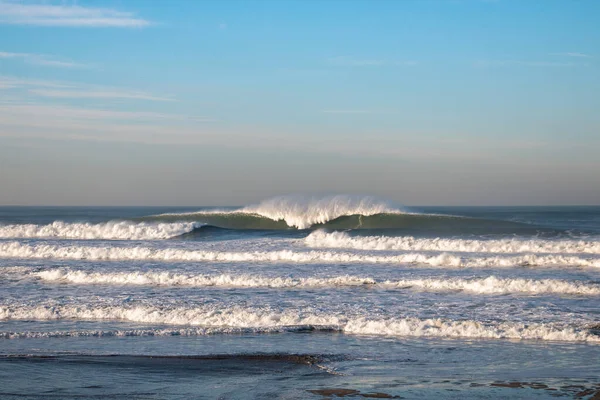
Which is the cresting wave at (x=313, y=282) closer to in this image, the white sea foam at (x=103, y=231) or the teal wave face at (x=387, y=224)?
the teal wave face at (x=387, y=224)

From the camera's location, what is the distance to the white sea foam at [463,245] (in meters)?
20.5

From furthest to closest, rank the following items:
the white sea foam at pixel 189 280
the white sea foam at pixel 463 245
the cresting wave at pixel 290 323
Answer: the white sea foam at pixel 463 245
the white sea foam at pixel 189 280
the cresting wave at pixel 290 323

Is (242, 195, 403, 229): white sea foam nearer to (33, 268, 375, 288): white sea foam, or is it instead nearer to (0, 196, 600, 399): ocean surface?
(0, 196, 600, 399): ocean surface

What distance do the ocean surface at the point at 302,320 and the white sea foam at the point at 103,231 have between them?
626 centimetres

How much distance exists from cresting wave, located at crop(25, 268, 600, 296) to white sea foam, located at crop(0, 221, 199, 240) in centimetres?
1191

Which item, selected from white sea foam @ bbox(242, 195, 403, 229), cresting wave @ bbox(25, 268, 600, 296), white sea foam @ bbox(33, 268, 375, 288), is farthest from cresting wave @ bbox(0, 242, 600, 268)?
white sea foam @ bbox(242, 195, 403, 229)

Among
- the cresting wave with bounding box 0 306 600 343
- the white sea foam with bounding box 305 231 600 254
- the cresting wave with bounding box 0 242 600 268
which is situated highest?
the white sea foam with bounding box 305 231 600 254

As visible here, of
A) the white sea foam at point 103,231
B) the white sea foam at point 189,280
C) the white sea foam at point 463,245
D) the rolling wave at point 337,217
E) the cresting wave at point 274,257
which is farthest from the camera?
the rolling wave at point 337,217

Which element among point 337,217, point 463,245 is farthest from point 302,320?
point 337,217

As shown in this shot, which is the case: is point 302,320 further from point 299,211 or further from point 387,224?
point 299,211

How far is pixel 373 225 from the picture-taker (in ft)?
102

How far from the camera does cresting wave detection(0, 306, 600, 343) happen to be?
31.5 feet

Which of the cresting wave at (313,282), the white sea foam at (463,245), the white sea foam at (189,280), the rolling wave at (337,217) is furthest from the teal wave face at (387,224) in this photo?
the white sea foam at (189,280)

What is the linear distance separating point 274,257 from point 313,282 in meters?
4.82
